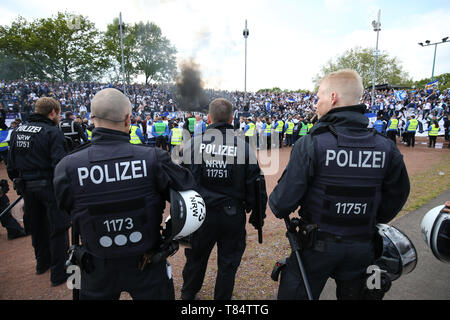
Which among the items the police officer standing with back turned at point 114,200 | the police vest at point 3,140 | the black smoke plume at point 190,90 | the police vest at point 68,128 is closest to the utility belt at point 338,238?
the police officer standing with back turned at point 114,200

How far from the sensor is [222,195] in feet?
8.50

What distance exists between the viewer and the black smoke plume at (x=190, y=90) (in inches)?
1135

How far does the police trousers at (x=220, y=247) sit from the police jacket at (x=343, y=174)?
2.62ft

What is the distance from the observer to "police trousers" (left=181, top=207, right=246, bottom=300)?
2586 mm

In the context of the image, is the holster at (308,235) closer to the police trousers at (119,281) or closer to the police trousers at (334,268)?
the police trousers at (334,268)

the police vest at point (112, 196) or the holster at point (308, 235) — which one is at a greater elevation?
the police vest at point (112, 196)

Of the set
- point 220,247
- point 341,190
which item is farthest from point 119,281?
point 341,190

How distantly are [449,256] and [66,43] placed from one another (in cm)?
4291

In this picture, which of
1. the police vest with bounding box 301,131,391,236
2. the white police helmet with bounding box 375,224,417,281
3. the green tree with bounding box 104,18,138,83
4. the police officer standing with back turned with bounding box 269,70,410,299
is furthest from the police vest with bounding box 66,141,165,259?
the green tree with bounding box 104,18,138,83

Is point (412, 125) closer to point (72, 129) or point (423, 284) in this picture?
point (423, 284)

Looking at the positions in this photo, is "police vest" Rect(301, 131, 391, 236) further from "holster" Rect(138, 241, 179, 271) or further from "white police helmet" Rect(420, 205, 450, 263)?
Answer: "holster" Rect(138, 241, 179, 271)

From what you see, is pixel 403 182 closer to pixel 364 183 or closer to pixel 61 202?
pixel 364 183
